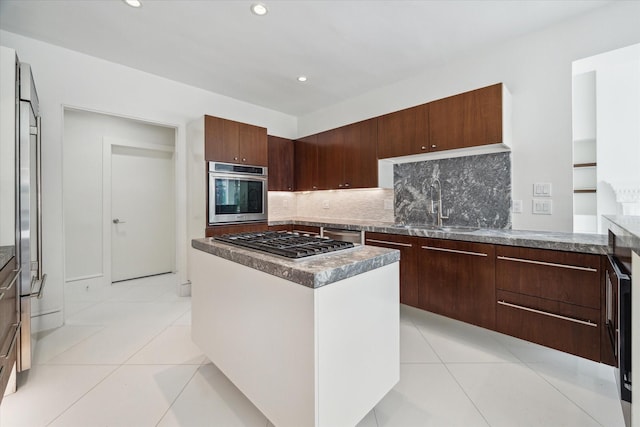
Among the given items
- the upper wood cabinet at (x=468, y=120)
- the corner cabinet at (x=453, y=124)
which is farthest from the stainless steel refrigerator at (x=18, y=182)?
the upper wood cabinet at (x=468, y=120)

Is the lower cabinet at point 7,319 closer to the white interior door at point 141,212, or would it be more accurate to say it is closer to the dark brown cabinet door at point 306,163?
the white interior door at point 141,212

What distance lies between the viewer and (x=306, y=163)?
14.3 ft

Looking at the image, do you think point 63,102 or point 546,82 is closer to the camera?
point 546,82

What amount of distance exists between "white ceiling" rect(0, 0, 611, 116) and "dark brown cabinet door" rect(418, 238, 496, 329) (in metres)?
1.87

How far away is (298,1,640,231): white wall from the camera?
2.14m

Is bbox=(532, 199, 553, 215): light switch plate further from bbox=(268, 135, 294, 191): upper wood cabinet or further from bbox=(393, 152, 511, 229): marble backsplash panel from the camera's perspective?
bbox=(268, 135, 294, 191): upper wood cabinet

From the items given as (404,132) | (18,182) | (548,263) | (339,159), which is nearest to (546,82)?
(404,132)

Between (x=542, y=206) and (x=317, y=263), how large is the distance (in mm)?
2346

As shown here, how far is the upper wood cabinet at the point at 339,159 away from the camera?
3453 millimetres

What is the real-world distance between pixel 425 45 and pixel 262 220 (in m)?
2.76

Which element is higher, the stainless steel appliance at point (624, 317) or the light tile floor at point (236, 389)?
the stainless steel appliance at point (624, 317)

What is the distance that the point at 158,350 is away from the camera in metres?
2.18

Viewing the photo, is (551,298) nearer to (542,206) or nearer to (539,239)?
(539,239)

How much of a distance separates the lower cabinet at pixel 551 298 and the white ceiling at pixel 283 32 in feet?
6.29
